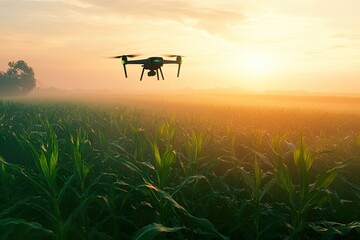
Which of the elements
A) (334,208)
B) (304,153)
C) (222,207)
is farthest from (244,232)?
(334,208)

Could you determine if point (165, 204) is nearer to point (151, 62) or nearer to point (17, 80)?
point (151, 62)

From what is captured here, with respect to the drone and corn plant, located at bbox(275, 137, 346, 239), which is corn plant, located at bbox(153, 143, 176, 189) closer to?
corn plant, located at bbox(275, 137, 346, 239)

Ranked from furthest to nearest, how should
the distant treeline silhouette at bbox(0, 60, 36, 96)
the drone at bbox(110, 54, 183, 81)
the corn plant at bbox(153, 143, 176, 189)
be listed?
the distant treeline silhouette at bbox(0, 60, 36, 96), the drone at bbox(110, 54, 183, 81), the corn plant at bbox(153, 143, 176, 189)

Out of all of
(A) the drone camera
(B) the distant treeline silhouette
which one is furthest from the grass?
(B) the distant treeline silhouette

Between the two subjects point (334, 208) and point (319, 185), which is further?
point (334, 208)

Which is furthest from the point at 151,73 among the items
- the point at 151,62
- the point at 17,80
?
the point at 17,80

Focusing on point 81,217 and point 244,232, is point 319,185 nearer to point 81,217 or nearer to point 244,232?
point 244,232

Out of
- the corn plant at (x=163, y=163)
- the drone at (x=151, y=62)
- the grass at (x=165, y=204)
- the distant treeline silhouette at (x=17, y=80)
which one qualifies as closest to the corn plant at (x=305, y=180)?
the grass at (x=165, y=204)

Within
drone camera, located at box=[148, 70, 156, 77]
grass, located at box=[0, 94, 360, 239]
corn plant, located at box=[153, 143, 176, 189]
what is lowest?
grass, located at box=[0, 94, 360, 239]
